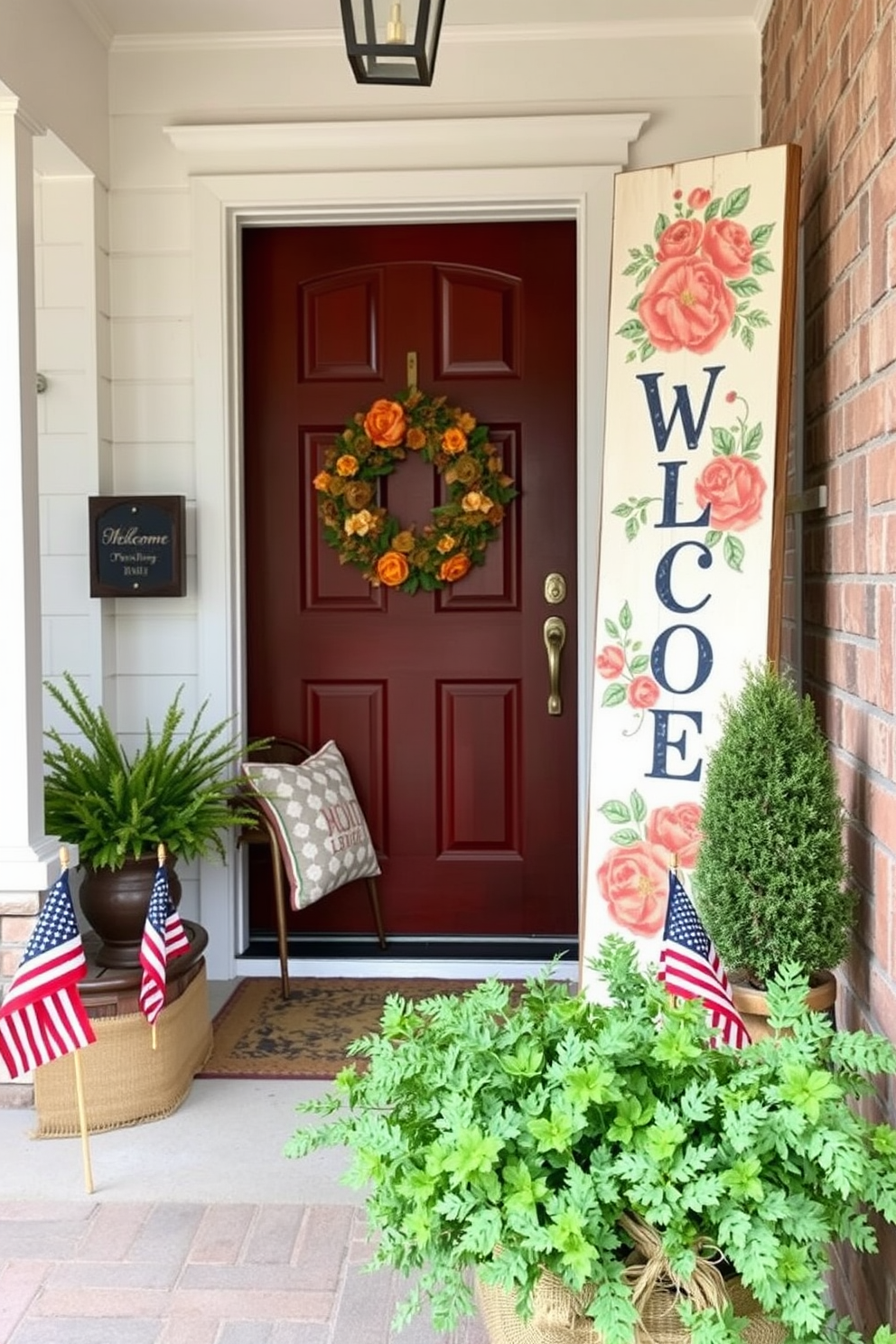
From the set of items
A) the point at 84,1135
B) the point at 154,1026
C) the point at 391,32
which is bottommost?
the point at 84,1135

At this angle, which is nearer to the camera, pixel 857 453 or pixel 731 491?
pixel 857 453

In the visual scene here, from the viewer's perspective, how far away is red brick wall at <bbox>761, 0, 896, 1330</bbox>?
190 cm

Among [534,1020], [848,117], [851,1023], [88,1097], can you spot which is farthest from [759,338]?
[88,1097]

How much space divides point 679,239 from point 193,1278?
2.36 meters

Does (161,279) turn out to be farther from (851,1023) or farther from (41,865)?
(851,1023)

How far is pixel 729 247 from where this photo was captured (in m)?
2.76

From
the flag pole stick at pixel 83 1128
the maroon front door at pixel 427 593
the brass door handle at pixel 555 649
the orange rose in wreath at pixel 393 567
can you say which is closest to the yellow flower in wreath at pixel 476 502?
the maroon front door at pixel 427 593

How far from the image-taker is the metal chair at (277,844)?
3.54 metres

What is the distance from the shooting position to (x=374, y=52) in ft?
6.79

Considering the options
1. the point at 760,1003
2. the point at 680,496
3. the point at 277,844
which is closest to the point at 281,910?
the point at 277,844

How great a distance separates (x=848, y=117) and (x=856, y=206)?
0.21m

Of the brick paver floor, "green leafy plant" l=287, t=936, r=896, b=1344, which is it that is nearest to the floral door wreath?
the brick paver floor

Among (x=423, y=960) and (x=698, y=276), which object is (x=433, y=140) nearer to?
(x=698, y=276)

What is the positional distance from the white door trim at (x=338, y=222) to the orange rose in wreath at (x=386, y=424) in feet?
1.30
